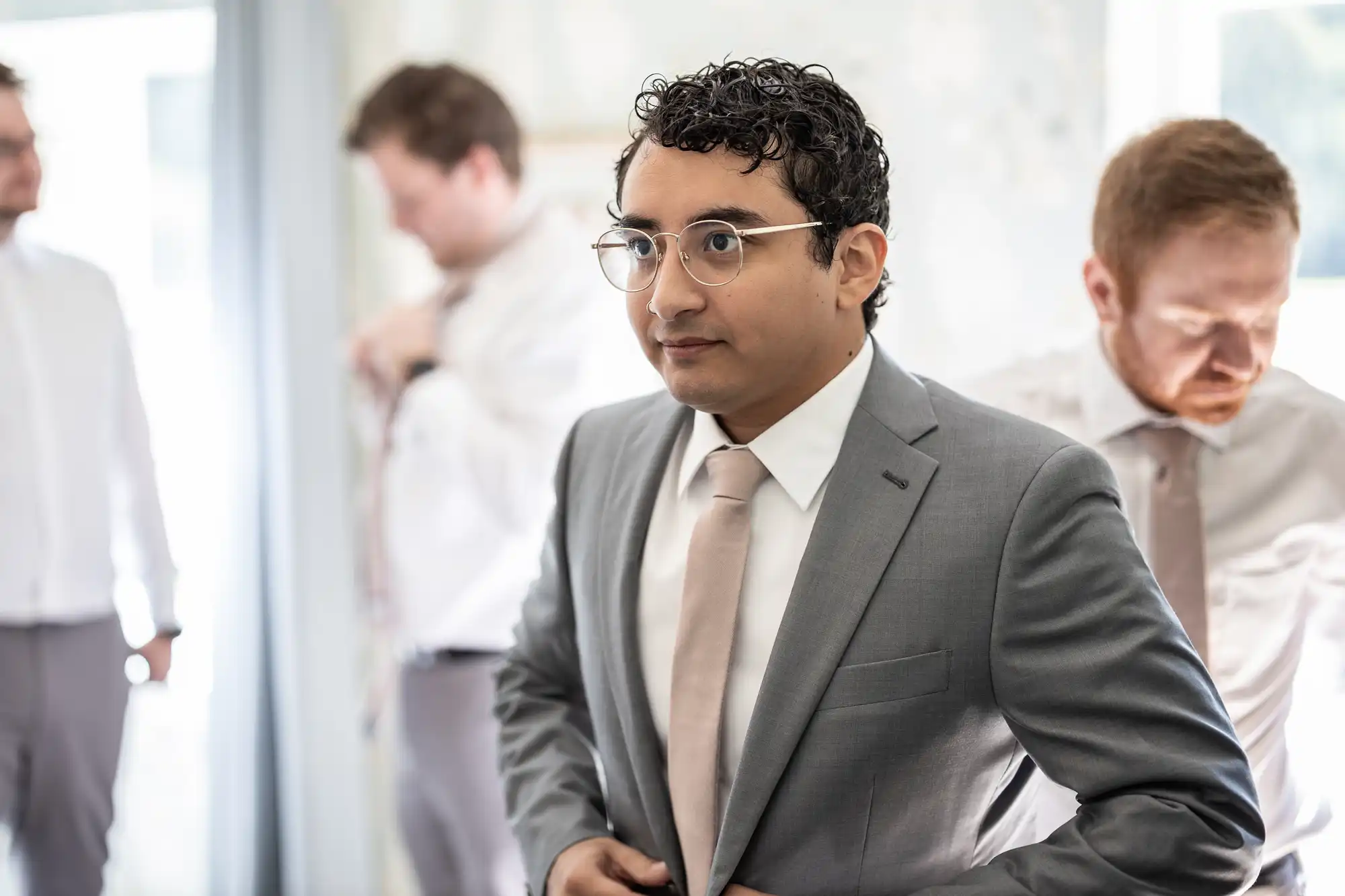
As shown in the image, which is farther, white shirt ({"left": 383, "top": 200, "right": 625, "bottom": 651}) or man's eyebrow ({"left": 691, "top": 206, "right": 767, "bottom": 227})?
white shirt ({"left": 383, "top": 200, "right": 625, "bottom": 651})

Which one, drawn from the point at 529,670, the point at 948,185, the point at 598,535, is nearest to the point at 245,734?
the point at 529,670

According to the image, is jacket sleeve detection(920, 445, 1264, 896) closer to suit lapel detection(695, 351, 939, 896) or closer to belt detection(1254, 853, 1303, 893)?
suit lapel detection(695, 351, 939, 896)

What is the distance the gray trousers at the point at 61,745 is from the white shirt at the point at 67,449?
57 millimetres

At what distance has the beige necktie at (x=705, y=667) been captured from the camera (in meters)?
1.27

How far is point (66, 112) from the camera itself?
6.47ft

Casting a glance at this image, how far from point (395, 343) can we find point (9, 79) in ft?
2.99

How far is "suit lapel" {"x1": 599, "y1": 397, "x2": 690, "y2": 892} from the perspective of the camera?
1312mm

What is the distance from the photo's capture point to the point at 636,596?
1.37 metres

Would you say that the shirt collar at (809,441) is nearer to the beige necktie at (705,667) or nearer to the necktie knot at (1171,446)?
the beige necktie at (705,667)

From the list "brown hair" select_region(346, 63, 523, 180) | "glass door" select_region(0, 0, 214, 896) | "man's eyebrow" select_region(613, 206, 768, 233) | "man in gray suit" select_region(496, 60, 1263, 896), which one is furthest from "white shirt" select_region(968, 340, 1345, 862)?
"glass door" select_region(0, 0, 214, 896)

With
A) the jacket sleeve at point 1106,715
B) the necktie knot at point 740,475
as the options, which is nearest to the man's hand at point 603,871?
A: the jacket sleeve at point 1106,715

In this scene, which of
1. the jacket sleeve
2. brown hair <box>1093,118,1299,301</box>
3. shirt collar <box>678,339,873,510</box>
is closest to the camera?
the jacket sleeve

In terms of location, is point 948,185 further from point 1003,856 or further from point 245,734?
point 245,734

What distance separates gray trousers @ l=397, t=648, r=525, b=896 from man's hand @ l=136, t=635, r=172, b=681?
59cm
